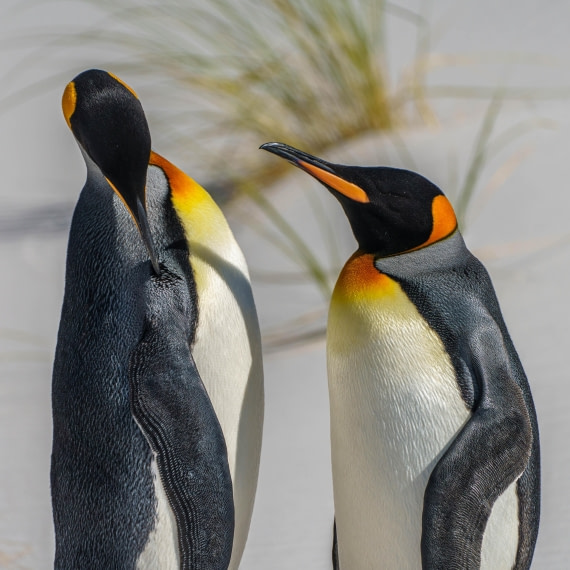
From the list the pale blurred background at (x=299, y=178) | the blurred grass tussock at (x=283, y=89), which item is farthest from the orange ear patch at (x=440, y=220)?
the blurred grass tussock at (x=283, y=89)

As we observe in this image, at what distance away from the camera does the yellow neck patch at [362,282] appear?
6.22ft

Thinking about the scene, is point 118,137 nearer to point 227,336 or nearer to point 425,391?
point 227,336

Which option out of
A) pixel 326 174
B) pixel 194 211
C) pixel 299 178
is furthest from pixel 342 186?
pixel 299 178

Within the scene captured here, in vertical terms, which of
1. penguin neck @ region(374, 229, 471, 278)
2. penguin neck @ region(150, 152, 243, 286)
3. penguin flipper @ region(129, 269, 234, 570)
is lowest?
penguin flipper @ region(129, 269, 234, 570)

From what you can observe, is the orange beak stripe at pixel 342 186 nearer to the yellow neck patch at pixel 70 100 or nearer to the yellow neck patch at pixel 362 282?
the yellow neck patch at pixel 362 282

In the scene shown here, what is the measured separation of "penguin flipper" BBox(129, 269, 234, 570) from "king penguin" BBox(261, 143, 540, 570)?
280 mm

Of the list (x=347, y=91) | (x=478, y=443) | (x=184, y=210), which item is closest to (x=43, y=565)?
(x=184, y=210)

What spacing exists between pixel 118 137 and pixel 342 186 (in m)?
0.40

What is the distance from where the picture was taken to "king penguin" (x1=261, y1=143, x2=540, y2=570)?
1.81 metres

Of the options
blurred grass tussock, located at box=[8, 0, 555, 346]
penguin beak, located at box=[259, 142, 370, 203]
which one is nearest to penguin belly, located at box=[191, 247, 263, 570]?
penguin beak, located at box=[259, 142, 370, 203]

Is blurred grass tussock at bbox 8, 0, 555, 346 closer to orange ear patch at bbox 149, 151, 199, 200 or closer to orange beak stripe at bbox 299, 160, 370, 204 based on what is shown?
orange ear patch at bbox 149, 151, 199, 200

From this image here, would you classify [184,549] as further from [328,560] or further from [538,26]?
[538,26]

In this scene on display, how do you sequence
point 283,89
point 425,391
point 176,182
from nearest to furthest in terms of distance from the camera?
point 425,391, point 176,182, point 283,89

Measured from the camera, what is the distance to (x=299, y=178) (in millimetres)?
4285
